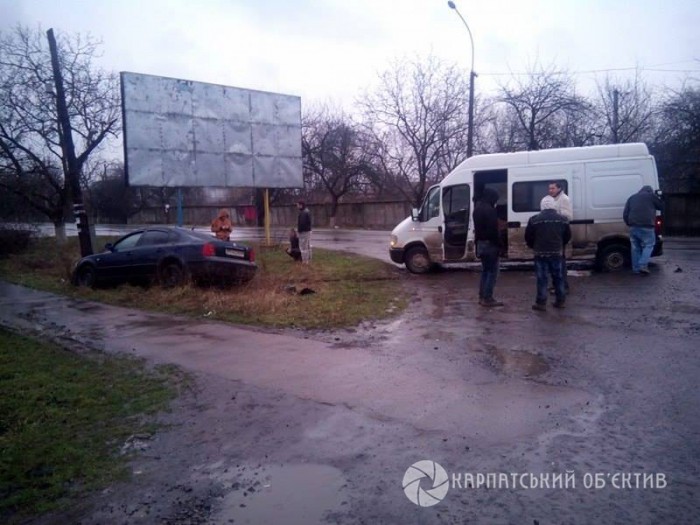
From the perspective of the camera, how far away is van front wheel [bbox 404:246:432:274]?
13930 millimetres

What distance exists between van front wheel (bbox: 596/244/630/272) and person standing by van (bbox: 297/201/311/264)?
729cm

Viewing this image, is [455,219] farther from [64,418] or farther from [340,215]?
[340,215]

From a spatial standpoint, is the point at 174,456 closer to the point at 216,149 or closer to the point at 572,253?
the point at 572,253

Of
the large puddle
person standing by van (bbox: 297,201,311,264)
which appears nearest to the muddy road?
the large puddle

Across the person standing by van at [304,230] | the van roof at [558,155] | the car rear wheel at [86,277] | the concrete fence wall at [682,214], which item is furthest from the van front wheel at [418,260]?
the concrete fence wall at [682,214]

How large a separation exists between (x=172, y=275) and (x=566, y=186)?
8650mm

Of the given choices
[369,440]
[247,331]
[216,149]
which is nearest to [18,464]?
[369,440]

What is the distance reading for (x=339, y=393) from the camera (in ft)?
17.5

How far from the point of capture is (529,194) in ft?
42.2

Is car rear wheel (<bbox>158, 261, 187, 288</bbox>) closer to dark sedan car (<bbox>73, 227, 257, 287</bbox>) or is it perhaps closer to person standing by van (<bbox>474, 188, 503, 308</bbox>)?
dark sedan car (<bbox>73, 227, 257, 287</bbox>)

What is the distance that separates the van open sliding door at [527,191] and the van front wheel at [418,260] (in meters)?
1.97

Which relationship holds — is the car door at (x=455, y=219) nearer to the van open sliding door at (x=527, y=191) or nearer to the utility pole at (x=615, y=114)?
the van open sliding door at (x=527, y=191)

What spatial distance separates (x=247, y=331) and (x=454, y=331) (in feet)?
9.43

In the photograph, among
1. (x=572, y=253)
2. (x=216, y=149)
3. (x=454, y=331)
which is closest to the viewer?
(x=454, y=331)
